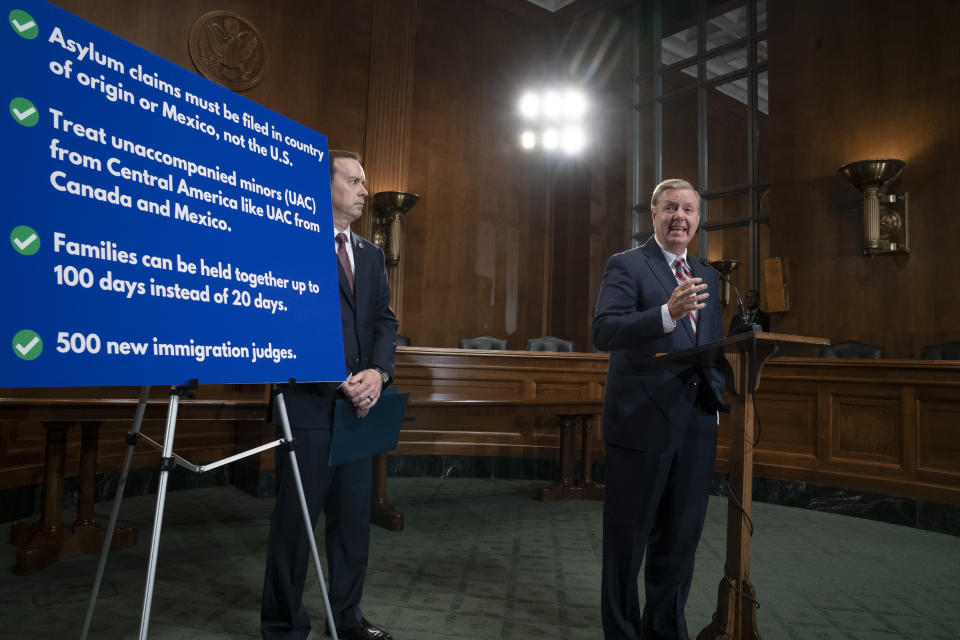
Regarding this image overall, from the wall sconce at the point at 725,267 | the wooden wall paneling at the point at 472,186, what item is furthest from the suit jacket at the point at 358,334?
the wall sconce at the point at 725,267

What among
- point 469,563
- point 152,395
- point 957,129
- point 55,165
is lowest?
point 469,563

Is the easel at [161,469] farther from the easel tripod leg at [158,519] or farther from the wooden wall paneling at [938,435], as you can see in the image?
the wooden wall paneling at [938,435]

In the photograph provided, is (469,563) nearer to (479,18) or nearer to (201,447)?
(201,447)

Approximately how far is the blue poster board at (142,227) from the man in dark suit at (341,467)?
0.18m

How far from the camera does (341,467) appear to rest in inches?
82.3

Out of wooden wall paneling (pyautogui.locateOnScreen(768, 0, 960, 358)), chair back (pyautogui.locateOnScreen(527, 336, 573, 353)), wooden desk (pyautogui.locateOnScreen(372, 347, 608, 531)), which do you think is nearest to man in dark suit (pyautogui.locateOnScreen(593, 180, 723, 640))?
wooden desk (pyautogui.locateOnScreen(372, 347, 608, 531))

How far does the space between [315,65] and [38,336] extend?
6280 mm

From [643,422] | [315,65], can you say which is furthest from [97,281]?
[315,65]

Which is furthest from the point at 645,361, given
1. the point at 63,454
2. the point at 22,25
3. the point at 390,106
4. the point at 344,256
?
the point at 390,106

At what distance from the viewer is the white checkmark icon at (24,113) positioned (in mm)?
1175

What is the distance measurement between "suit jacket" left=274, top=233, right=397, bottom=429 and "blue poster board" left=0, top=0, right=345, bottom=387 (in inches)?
8.7

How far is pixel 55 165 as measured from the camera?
1.22 metres

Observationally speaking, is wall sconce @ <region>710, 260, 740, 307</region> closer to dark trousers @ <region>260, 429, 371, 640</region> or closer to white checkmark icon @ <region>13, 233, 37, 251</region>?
dark trousers @ <region>260, 429, 371, 640</region>

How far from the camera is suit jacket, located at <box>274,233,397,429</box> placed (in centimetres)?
192
